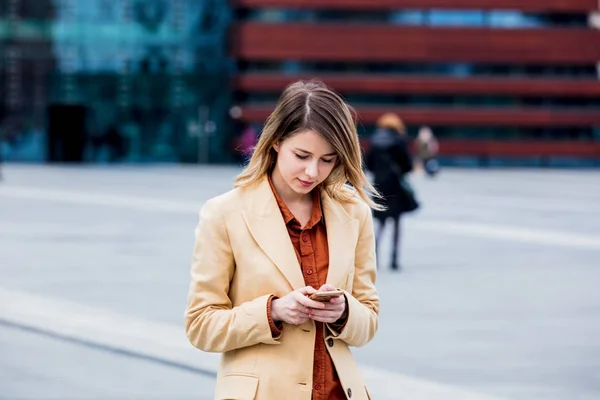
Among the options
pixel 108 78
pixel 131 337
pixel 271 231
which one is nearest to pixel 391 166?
pixel 131 337

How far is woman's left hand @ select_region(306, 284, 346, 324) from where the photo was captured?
10.0 feet

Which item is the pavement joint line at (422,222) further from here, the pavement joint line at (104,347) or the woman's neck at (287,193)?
the woman's neck at (287,193)

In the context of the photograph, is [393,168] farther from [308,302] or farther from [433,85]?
[433,85]

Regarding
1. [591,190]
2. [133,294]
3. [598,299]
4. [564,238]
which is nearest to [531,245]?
[564,238]

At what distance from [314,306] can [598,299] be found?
831cm

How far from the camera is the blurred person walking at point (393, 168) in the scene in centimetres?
1295

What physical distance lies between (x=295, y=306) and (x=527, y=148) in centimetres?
6172

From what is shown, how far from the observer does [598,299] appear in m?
10.9

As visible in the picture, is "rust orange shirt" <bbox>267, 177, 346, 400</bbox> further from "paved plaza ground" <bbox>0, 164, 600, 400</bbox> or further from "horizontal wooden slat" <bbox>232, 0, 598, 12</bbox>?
"horizontal wooden slat" <bbox>232, 0, 598, 12</bbox>

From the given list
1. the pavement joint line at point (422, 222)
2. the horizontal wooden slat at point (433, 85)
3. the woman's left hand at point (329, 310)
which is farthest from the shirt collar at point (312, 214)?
the horizontal wooden slat at point (433, 85)

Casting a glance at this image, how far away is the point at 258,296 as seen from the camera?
324 cm

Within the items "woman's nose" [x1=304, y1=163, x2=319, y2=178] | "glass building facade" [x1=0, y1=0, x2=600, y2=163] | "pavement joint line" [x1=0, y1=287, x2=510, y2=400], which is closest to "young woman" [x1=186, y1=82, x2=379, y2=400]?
"woman's nose" [x1=304, y1=163, x2=319, y2=178]

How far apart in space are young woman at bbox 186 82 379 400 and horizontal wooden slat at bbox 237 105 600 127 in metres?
59.9

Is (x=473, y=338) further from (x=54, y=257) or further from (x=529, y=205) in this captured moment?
(x=529, y=205)
